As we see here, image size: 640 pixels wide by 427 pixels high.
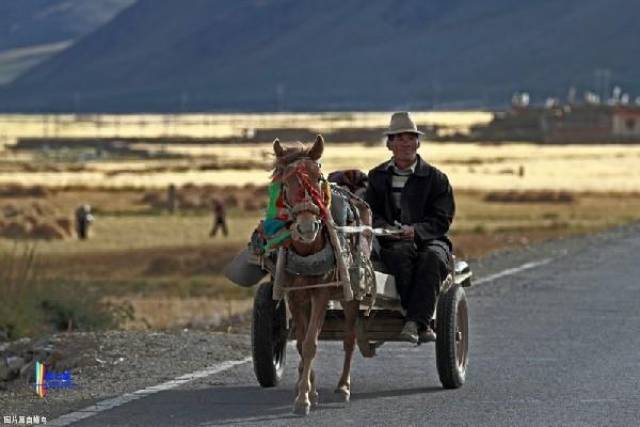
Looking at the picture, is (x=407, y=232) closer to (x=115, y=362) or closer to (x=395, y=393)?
(x=395, y=393)

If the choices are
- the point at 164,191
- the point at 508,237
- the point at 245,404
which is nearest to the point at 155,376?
the point at 245,404

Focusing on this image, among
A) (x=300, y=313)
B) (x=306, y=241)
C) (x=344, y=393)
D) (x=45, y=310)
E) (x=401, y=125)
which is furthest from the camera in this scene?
(x=45, y=310)

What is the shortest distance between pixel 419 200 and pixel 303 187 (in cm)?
188

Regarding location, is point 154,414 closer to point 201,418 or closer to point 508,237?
point 201,418

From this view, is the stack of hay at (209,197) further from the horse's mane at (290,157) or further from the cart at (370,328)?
the horse's mane at (290,157)

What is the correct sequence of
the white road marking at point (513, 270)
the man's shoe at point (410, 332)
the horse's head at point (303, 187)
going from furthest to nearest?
1. the white road marking at point (513, 270)
2. the man's shoe at point (410, 332)
3. the horse's head at point (303, 187)

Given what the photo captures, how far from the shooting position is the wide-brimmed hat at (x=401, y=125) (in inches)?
505

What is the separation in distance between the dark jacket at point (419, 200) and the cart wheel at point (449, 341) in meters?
0.39

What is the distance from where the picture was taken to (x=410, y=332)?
12.5m

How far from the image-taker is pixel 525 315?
18.6 m

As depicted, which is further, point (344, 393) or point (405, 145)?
point (405, 145)

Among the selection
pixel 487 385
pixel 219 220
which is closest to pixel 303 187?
pixel 487 385

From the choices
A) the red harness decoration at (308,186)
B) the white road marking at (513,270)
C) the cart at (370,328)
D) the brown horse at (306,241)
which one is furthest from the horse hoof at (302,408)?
the white road marking at (513,270)

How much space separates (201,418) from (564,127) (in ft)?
542
